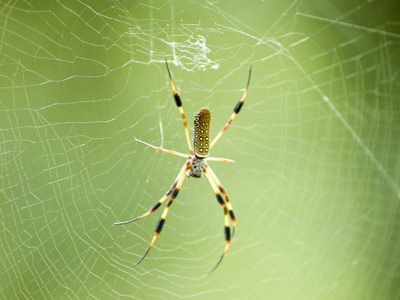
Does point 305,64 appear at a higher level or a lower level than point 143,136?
higher

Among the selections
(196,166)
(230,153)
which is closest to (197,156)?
(196,166)

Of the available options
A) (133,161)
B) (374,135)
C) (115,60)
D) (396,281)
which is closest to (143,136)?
(133,161)

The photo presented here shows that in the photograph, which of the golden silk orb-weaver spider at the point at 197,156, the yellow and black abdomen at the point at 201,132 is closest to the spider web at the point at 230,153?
the golden silk orb-weaver spider at the point at 197,156

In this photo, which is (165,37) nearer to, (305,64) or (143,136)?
(143,136)

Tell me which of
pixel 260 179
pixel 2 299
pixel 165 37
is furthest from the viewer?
pixel 260 179

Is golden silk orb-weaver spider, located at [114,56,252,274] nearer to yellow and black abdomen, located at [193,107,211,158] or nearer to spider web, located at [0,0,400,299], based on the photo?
yellow and black abdomen, located at [193,107,211,158]

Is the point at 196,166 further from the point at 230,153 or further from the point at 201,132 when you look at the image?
the point at 230,153
